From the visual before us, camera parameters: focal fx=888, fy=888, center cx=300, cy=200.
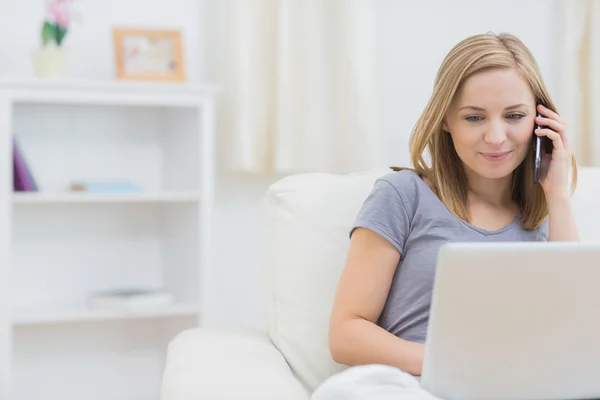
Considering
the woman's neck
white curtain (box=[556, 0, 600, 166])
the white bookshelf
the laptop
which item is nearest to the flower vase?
the white bookshelf

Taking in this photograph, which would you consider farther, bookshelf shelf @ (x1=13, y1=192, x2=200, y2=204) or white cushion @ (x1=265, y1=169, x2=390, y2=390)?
bookshelf shelf @ (x1=13, y1=192, x2=200, y2=204)

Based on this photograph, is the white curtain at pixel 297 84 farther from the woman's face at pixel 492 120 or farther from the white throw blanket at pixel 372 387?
the white throw blanket at pixel 372 387

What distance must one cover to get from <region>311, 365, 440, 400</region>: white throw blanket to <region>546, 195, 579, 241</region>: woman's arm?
60 cm

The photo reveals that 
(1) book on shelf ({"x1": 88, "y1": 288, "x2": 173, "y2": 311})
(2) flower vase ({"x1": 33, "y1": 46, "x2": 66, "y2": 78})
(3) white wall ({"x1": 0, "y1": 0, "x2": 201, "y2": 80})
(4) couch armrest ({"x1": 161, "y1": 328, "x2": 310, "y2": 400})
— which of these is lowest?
(1) book on shelf ({"x1": 88, "y1": 288, "x2": 173, "y2": 311})

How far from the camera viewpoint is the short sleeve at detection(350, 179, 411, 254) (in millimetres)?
1430

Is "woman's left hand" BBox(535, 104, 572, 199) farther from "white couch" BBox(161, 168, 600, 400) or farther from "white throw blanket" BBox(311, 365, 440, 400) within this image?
"white throw blanket" BBox(311, 365, 440, 400)

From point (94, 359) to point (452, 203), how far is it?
1624mm

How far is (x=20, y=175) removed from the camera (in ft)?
8.02

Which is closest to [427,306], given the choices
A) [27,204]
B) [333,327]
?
[333,327]

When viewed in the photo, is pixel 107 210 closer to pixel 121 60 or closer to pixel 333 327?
pixel 121 60

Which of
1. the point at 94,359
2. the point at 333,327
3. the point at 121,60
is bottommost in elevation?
the point at 94,359

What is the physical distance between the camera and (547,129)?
1.54 m

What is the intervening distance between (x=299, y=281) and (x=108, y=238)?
131 cm

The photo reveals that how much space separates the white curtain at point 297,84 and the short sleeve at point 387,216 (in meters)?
1.23
